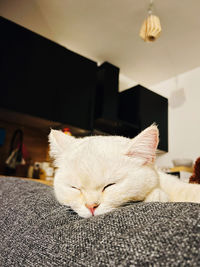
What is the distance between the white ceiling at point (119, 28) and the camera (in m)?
2.69

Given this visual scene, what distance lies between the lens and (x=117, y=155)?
0.63m

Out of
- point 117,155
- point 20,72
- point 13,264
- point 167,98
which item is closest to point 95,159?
point 117,155

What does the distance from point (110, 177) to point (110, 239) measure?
0.90 ft

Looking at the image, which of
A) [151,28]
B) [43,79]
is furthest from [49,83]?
[151,28]

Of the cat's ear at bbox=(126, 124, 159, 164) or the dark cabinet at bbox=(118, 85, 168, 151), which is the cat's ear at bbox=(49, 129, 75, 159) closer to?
the cat's ear at bbox=(126, 124, 159, 164)

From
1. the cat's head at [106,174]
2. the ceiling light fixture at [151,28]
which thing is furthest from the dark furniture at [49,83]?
the cat's head at [106,174]

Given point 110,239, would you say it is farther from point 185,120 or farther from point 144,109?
point 185,120

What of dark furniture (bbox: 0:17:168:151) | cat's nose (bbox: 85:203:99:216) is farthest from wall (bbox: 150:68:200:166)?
cat's nose (bbox: 85:203:99:216)

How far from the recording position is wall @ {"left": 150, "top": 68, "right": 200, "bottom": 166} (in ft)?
12.1

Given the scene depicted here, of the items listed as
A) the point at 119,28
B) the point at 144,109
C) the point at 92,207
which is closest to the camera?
the point at 92,207

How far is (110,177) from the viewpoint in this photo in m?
0.59

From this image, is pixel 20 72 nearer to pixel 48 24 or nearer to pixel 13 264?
pixel 48 24

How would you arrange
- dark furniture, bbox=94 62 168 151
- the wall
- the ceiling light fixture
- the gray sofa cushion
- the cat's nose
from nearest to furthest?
the gray sofa cushion, the cat's nose, the ceiling light fixture, dark furniture, bbox=94 62 168 151, the wall

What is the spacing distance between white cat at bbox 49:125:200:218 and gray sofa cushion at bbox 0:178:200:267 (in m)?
0.11
